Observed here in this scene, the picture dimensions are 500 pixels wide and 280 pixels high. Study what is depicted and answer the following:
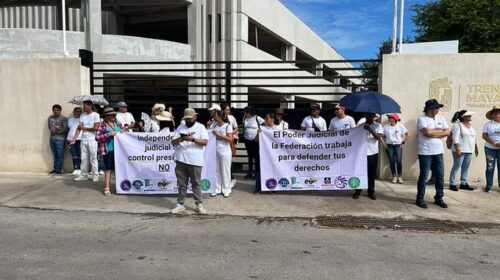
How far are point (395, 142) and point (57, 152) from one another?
7660 mm

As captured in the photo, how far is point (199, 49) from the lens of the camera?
20.0 m

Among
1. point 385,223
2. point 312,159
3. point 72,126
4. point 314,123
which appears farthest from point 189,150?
point 72,126

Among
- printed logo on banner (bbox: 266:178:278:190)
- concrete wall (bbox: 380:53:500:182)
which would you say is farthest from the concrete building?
Answer: printed logo on banner (bbox: 266:178:278:190)

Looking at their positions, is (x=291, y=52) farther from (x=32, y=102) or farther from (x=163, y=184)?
(x=163, y=184)

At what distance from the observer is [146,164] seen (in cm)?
849

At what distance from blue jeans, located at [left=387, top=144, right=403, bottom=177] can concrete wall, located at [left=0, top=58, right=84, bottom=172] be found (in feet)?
23.9

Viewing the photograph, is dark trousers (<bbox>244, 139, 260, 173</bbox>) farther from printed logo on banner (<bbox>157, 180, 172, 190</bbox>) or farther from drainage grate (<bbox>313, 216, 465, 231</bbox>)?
drainage grate (<bbox>313, 216, 465, 231</bbox>)

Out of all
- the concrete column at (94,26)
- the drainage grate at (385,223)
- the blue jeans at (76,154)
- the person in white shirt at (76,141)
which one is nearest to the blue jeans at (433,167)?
the drainage grate at (385,223)

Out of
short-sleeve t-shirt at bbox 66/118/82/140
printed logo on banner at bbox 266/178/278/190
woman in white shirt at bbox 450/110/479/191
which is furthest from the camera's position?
short-sleeve t-shirt at bbox 66/118/82/140

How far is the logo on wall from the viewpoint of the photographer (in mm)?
9812

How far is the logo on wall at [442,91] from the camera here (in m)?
9.81

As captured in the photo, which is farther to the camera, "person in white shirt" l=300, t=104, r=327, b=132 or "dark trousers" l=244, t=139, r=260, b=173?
"dark trousers" l=244, t=139, r=260, b=173

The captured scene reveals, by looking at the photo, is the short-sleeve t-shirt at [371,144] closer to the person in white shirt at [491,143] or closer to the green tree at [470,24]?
the person in white shirt at [491,143]

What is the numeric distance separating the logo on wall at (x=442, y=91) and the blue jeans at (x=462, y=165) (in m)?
1.18
